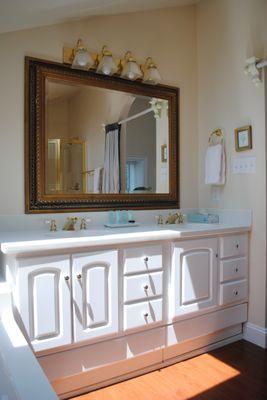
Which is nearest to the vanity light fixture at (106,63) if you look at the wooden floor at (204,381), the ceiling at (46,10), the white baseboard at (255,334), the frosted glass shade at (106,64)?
the frosted glass shade at (106,64)

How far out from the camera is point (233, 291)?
7.61ft

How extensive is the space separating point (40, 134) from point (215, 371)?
192 cm

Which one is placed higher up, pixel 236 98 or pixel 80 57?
pixel 80 57

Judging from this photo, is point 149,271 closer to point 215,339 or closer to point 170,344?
point 170,344

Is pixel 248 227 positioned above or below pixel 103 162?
below

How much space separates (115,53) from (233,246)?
5.62ft

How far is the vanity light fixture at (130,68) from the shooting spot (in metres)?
2.34

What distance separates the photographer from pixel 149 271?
1.92 meters

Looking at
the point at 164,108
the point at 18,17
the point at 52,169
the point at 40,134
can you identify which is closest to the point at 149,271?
the point at 52,169

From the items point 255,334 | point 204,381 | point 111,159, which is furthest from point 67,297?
point 255,334

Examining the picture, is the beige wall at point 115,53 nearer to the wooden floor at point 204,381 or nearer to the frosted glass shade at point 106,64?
the frosted glass shade at point 106,64

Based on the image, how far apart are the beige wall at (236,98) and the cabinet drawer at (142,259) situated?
Result: 0.87m

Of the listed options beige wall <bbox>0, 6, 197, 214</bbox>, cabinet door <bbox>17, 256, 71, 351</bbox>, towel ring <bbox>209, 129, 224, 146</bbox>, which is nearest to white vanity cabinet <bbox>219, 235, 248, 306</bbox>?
beige wall <bbox>0, 6, 197, 214</bbox>

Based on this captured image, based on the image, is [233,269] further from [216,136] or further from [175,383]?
[216,136]
